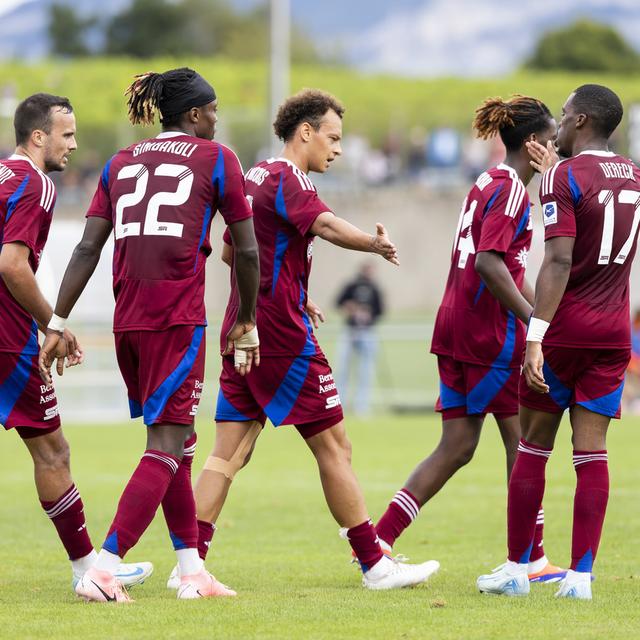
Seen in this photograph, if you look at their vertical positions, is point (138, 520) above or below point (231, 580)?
above

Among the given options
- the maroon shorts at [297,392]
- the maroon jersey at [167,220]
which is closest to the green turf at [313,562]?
the maroon shorts at [297,392]

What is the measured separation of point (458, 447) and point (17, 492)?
19.7 feet

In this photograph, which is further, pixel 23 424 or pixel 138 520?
pixel 23 424

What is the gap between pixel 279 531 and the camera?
10016 mm

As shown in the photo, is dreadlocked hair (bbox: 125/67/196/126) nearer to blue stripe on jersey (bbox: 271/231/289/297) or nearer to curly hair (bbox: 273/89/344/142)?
curly hair (bbox: 273/89/344/142)

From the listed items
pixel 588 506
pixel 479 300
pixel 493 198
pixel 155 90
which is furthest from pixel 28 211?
pixel 588 506

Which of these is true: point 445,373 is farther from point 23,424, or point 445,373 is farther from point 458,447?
point 23,424

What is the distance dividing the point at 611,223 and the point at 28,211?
2951mm

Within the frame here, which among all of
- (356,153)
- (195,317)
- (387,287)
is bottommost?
(387,287)

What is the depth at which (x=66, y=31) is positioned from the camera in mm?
110562

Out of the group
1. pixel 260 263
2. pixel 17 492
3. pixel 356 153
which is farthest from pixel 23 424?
pixel 356 153

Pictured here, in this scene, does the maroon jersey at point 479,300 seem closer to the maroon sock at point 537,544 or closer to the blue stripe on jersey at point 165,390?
the maroon sock at point 537,544

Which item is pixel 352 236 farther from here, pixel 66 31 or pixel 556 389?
pixel 66 31

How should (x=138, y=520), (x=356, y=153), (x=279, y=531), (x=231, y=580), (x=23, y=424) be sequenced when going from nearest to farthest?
1. (x=138, y=520)
2. (x=23, y=424)
3. (x=231, y=580)
4. (x=279, y=531)
5. (x=356, y=153)
